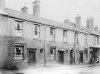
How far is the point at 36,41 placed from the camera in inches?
858

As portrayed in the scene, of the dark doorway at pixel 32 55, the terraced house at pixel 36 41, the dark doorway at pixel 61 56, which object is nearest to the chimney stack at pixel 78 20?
the terraced house at pixel 36 41

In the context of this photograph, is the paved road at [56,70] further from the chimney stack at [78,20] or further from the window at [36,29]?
the chimney stack at [78,20]

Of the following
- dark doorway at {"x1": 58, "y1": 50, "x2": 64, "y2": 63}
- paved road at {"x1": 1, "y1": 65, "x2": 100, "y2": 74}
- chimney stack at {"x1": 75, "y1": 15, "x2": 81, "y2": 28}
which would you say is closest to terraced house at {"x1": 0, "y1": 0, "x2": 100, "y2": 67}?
dark doorway at {"x1": 58, "y1": 50, "x2": 64, "y2": 63}

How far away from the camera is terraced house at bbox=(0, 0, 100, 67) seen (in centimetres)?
1855

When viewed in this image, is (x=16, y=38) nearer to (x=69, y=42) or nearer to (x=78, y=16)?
(x=69, y=42)

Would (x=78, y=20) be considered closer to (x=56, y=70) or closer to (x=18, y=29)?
(x=18, y=29)

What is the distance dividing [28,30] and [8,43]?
129 inches

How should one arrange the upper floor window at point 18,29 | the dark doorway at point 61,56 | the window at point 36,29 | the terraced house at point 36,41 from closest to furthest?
the terraced house at point 36,41 → the upper floor window at point 18,29 → the window at point 36,29 → the dark doorway at point 61,56

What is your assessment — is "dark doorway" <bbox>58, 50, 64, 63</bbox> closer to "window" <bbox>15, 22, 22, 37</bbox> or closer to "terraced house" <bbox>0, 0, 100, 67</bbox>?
"terraced house" <bbox>0, 0, 100, 67</bbox>

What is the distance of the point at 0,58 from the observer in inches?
701

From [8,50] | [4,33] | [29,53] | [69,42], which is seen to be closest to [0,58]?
[8,50]

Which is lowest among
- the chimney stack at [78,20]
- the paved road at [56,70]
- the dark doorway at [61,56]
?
the paved road at [56,70]

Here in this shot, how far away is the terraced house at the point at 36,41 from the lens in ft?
60.8

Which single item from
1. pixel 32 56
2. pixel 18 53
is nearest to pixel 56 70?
pixel 32 56
